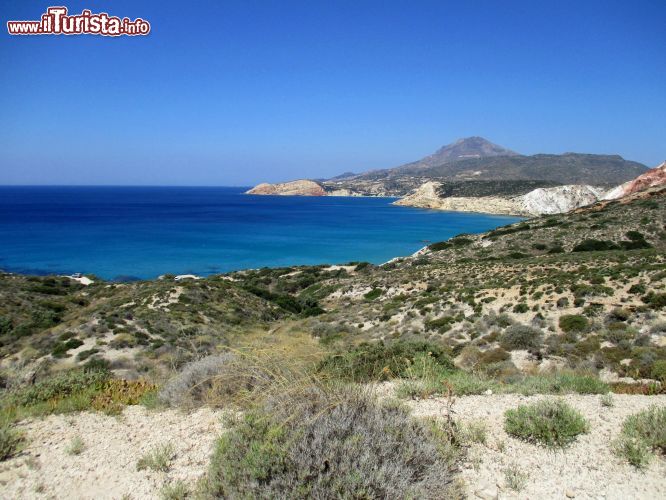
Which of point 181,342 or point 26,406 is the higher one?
point 26,406

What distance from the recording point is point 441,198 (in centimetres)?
15288

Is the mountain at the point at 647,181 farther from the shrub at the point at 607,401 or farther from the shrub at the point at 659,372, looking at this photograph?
the shrub at the point at 607,401

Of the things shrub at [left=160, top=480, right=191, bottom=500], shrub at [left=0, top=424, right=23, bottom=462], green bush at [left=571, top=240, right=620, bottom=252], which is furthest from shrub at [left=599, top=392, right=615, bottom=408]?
green bush at [left=571, top=240, right=620, bottom=252]

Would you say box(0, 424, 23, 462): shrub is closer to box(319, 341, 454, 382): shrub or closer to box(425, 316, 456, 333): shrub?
box(319, 341, 454, 382): shrub

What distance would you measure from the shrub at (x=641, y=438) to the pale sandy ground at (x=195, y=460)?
0.34ft

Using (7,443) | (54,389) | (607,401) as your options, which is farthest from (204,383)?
(607,401)

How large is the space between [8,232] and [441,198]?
129811mm

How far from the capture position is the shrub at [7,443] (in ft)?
14.7

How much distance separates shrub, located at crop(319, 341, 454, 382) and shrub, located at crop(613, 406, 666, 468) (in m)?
3.03

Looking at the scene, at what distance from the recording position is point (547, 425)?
183 inches

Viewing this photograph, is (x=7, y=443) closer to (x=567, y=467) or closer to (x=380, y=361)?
(x=380, y=361)

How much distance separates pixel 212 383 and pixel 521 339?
10.3m

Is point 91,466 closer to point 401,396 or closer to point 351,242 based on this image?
point 401,396

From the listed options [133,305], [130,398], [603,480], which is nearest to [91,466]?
[130,398]
